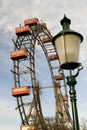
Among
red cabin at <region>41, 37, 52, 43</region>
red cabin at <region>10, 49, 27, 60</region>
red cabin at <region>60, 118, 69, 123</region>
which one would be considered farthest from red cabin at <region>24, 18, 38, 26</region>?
red cabin at <region>60, 118, 69, 123</region>

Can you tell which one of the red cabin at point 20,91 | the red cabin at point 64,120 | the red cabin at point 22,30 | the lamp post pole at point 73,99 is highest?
the red cabin at point 22,30

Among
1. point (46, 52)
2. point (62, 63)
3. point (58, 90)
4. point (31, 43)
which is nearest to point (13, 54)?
point (31, 43)

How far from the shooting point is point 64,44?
5484mm

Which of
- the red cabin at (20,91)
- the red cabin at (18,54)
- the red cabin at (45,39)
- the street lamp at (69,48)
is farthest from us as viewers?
the red cabin at (45,39)

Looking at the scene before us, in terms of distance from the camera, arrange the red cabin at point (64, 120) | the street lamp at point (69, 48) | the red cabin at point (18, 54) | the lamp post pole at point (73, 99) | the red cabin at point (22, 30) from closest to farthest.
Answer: the lamp post pole at point (73, 99), the street lamp at point (69, 48), the red cabin at point (18, 54), the red cabin at point (22, 30), the red cabin at point (64, 120)

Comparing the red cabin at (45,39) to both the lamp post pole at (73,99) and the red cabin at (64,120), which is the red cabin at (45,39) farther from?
the lamp post pole at (73,99)

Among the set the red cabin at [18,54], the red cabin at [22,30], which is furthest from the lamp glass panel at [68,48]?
the red cabin at [22,30]

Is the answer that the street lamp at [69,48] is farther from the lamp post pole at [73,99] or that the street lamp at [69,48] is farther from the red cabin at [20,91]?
the red cabin at [20,91]

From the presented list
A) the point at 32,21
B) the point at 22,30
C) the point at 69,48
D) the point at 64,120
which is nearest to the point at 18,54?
the point at 22,30

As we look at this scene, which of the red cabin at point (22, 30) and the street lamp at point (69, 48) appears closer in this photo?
the street lamp at point (69, 48)

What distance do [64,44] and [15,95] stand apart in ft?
126

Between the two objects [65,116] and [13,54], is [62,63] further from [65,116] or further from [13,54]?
[65,116]

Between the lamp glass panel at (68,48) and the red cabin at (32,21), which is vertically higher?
the red cabin at (32,21)

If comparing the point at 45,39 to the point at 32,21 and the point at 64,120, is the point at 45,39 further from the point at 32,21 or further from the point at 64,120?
the point at 64,120
